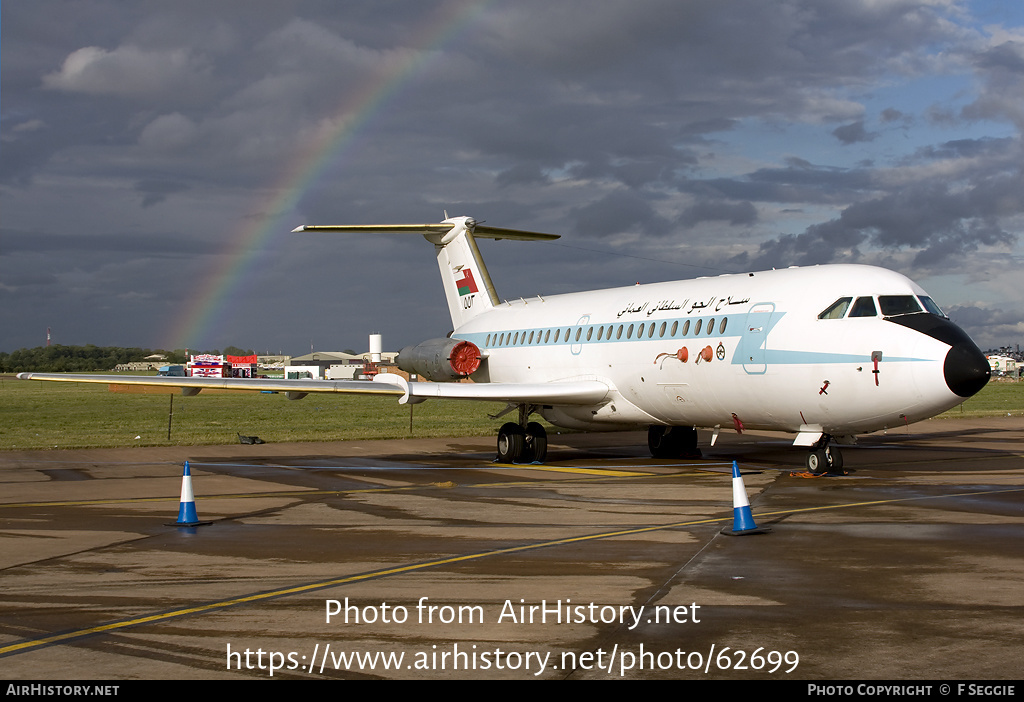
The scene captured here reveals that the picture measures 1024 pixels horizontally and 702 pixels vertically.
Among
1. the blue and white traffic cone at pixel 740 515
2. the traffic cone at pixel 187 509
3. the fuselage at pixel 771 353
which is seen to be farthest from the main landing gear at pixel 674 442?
the traffic cone at pixel 187 509

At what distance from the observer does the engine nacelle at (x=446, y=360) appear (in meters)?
26.6

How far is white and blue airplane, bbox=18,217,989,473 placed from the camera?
16219mm

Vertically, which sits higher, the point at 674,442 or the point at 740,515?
the point at 674,442

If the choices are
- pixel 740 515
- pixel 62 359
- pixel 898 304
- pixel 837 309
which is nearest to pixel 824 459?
pixel 837 309

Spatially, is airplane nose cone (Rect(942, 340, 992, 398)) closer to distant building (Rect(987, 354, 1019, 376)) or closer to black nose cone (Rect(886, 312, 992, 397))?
black nose cone (Rect(886, 312, 992, 397))

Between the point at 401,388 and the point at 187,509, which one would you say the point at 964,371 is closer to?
the point at 401,388

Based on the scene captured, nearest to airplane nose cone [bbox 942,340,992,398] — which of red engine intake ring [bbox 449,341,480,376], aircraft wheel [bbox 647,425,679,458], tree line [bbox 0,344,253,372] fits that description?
aircraft wheel [bbox 647,425,679,458]

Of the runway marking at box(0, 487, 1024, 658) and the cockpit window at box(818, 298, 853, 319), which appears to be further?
the cockpit window at box(818, 298, 853, 319)

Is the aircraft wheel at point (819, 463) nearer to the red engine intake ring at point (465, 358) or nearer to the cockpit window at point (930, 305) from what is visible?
the cockpit window at point (930, 305)

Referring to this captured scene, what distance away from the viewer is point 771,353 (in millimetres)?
17766

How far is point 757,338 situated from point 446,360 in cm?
1057

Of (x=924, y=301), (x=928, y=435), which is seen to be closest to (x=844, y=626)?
(x=924, y=301)

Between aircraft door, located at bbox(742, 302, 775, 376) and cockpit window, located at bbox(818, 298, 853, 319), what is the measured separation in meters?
1.10
